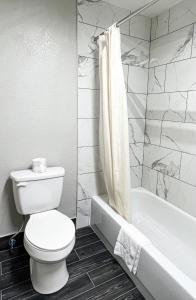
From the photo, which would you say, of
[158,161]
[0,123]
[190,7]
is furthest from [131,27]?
[0,123]

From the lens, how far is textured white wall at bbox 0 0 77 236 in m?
1.57

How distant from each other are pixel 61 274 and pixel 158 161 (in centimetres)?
139

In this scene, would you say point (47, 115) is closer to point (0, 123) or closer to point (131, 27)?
point (0, 123)

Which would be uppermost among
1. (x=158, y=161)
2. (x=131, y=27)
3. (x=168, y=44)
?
(x=131, y=27)

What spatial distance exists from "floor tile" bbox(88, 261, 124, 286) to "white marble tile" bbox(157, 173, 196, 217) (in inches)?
31.7

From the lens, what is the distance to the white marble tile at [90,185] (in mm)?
2057

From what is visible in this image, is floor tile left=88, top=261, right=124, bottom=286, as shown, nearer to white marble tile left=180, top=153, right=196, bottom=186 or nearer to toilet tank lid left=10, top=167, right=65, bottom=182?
toilet tank lid left=10, top=167, right=65, bottom=182

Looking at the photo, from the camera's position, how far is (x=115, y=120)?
1.68 meters

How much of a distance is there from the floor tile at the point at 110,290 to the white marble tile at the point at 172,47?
6.30 feet

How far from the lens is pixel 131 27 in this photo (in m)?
2.03

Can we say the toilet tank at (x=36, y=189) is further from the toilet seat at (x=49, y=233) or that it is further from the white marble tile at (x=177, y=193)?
the white marble tile at (x=177, y=193)

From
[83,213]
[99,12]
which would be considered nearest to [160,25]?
[99,12]

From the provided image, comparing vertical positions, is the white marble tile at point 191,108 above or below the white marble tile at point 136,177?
above

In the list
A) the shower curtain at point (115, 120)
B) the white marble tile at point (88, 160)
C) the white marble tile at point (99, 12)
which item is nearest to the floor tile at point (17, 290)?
the shower curtain at point (115, 120)
